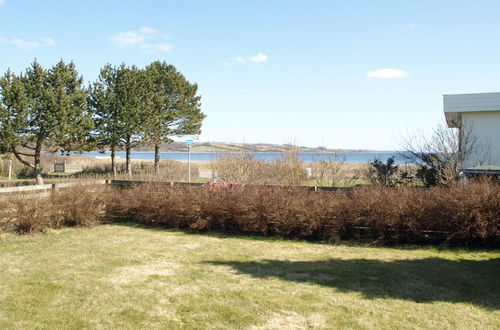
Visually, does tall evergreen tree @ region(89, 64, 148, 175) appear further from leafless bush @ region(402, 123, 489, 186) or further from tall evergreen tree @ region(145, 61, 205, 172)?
leafless bush @ region(402, 123, 489, 186)

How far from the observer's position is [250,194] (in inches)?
457

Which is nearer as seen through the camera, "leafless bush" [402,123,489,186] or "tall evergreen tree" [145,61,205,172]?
"leafless bush" [402,123,489,186]

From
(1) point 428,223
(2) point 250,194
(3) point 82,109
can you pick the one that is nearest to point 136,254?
(2) point 250,194

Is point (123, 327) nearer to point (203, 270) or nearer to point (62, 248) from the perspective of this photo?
point (203, 270)

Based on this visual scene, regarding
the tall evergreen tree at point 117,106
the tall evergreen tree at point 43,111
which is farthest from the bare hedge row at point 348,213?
the tall evergreen tree at point 117,106

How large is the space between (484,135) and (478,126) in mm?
425

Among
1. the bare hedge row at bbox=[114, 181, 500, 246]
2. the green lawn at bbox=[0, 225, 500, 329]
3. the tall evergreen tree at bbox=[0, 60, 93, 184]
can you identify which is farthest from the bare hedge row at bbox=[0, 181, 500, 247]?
the tall evergreen tree at bbox=[0, 60, 93, 184]

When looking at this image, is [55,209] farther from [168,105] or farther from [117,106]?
[168,105]

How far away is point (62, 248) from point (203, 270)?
12.3ft

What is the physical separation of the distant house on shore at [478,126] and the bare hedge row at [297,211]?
734cm

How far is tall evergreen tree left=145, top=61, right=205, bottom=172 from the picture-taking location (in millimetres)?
34906

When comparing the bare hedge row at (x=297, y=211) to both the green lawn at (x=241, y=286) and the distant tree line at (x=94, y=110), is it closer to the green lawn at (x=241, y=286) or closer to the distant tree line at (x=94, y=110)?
the green lawn at (x=241, y=286)

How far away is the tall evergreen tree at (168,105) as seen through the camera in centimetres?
3491

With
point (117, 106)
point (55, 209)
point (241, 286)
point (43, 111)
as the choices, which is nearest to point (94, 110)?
point (117, 106)
